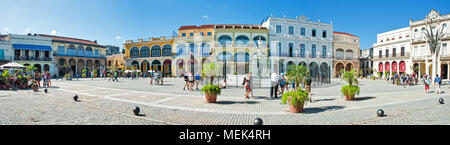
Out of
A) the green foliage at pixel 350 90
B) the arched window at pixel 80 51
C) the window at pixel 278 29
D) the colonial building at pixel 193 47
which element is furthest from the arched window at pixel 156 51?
the green foliage at pixel 350 90

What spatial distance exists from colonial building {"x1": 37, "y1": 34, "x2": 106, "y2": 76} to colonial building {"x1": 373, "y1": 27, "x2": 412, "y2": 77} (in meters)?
57.7

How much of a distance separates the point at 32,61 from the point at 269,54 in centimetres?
4386

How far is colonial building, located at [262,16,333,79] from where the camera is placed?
36888 millimetres

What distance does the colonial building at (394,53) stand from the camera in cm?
3475

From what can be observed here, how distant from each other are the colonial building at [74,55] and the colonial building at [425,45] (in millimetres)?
62408

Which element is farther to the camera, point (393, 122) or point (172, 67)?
point (172, 67)

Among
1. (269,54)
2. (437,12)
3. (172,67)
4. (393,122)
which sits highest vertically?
(437,12)

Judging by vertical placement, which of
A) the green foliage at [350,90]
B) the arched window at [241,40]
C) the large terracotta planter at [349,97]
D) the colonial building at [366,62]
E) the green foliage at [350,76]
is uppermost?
the arched window at [241,40]

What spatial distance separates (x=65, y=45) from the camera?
123ft

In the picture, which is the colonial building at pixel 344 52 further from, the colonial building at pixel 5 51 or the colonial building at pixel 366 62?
the colonial building at pixel 5 51

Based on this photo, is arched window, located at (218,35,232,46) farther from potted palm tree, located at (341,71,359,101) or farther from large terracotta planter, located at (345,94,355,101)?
large terracotta planter, located at (345,94,355,101)

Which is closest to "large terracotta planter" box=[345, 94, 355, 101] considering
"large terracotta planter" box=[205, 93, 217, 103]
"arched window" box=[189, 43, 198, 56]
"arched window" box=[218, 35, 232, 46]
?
"large terracotta planter" box=[205, 93, 217, 103]
